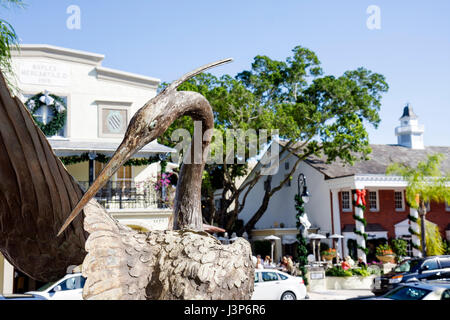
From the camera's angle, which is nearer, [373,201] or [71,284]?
[71,284]

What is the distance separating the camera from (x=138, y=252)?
103 inches

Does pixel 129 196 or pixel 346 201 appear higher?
Result: pixel 129 196

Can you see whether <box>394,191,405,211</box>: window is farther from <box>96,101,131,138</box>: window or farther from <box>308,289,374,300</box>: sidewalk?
<box>96,101,131,138</box>: window

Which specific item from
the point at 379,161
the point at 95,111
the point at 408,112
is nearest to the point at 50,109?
the point at 95,111

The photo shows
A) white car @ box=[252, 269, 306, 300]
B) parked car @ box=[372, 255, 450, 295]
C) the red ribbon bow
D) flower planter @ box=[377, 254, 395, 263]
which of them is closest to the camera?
white car @ box=[252, 269, 306, 300]

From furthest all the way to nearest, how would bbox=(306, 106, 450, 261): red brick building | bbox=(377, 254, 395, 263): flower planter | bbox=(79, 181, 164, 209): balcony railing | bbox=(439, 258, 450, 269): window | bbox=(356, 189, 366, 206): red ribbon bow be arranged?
bbox=(306, 106, 450, 261): red brick building < bbox=(356, 189, 366, 206): red ribbon bow < bbox=(377, 254, 395, 263): flower planter < bbox=(79, 181, 164, 209): balcony railing < bbox=(439, 258, 450, 269): window

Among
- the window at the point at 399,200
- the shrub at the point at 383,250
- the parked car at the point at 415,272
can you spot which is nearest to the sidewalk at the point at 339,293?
the parked car at the point at 415,272

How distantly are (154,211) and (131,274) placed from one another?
671 inches

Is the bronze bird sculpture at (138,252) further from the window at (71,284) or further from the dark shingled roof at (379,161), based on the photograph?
the dark shingled roof at (379,161)

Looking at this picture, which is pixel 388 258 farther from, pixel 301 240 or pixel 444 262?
pixel 444 262

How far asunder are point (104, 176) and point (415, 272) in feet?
51.7

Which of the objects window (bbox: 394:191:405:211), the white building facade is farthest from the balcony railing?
window (bbox: 394:191:405:211)

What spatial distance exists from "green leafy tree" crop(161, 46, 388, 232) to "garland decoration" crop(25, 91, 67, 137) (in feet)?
19.3

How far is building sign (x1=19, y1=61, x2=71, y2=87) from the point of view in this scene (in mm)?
19297
